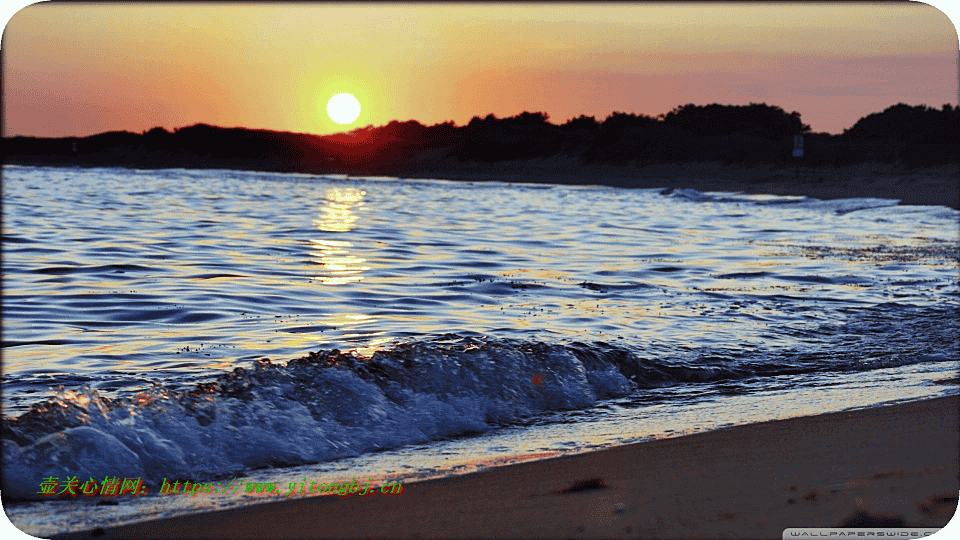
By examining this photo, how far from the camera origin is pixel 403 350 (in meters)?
4.88

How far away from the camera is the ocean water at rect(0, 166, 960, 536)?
137 inches

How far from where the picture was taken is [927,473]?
2.94m

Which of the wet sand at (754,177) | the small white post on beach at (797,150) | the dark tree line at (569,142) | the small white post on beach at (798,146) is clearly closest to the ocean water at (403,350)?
the wet sand at (754,177)

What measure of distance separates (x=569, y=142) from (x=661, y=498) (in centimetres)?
4421

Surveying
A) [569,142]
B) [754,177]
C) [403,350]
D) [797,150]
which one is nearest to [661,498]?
[403,350]

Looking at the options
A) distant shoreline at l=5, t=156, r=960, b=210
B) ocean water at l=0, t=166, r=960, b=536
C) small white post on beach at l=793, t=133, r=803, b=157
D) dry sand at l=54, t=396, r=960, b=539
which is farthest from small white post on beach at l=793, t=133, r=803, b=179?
dry sand at l=54, t=396, r=960, b=539

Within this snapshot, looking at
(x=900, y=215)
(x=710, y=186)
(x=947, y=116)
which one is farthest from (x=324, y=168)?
(x=900, y=215)

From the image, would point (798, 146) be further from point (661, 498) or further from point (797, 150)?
point (661, 498)

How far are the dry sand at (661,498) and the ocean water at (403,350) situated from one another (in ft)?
0.87

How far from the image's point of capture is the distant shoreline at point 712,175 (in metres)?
23.3

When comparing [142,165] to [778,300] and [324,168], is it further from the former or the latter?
[778,300]

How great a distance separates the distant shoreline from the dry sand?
1093cm

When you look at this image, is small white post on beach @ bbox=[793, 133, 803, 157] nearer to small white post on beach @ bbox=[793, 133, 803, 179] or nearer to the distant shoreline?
small white post on beach @ bbox=[793, 133, 803, 179]

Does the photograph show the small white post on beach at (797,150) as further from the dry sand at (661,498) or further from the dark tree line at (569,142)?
the dry sand at (661,498)
